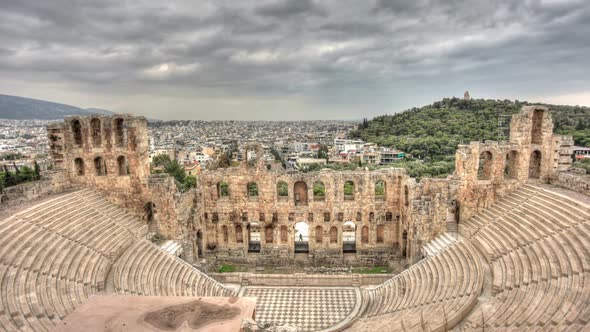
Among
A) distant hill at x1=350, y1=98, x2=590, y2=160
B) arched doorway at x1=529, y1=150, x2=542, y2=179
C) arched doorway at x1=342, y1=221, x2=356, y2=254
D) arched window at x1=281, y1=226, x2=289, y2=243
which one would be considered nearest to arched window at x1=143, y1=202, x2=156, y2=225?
arched window at x1=281, y1=226, x2=289, y2=243

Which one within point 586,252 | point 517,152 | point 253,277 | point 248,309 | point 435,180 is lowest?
point 253,277

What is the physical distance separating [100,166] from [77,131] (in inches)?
118

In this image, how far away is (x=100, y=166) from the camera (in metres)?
26.8

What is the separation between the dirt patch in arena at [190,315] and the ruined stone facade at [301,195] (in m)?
13.1

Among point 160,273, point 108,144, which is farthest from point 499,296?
point 108,144

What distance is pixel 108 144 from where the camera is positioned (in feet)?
82.9

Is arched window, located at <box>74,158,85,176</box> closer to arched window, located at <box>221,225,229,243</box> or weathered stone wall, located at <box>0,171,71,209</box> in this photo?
weathered stone wall, located at <box>0,171,71,209</box>

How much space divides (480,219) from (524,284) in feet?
28.1

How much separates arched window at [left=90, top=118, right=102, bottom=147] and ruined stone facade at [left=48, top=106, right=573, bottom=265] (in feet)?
0.24

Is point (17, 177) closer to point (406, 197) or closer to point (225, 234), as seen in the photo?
point (225, 234)

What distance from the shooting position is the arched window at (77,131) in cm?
2533

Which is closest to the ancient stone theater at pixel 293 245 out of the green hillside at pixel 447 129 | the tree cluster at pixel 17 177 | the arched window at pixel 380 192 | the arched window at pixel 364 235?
the arched window at pixel 364 235

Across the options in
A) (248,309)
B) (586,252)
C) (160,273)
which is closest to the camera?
(248,309)

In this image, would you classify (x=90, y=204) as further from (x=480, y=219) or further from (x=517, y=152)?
(x=517, y=152)
